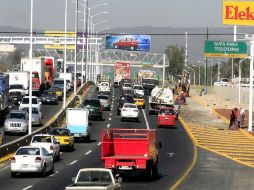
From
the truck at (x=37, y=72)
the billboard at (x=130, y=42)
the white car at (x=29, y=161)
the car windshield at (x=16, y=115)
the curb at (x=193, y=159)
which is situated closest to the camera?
the curb at (x=193, y=159)

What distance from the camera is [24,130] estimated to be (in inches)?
2218

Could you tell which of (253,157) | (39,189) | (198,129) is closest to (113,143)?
(39,189)

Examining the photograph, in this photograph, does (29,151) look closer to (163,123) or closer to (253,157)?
(253,157)

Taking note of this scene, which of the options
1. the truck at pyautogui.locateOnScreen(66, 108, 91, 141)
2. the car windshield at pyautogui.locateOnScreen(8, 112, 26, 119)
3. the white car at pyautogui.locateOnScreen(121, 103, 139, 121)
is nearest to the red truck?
the truck at pyautogui.locateOnScreen(66, 108, 91, 141)

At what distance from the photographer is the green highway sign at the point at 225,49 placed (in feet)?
A: 283

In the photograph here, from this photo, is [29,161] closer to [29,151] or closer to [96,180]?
[29,151]

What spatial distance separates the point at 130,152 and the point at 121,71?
10765cm

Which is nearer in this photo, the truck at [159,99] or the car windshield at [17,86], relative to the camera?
the truck at [159,99]

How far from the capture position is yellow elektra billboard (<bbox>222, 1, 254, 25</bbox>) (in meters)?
85.4

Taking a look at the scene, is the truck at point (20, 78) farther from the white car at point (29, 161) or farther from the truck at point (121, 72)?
the white car at point (29, 161)

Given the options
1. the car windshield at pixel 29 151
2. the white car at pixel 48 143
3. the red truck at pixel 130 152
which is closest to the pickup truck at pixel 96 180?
the red truck at pixel 130 152

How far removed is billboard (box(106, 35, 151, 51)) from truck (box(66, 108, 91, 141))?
107 metres

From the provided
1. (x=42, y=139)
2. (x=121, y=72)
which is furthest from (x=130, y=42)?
(x=42, y=139)

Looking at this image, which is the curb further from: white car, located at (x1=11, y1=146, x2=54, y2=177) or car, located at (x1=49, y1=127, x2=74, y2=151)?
car, located at (x1=49, y1=127, x2=74, y2=151)
